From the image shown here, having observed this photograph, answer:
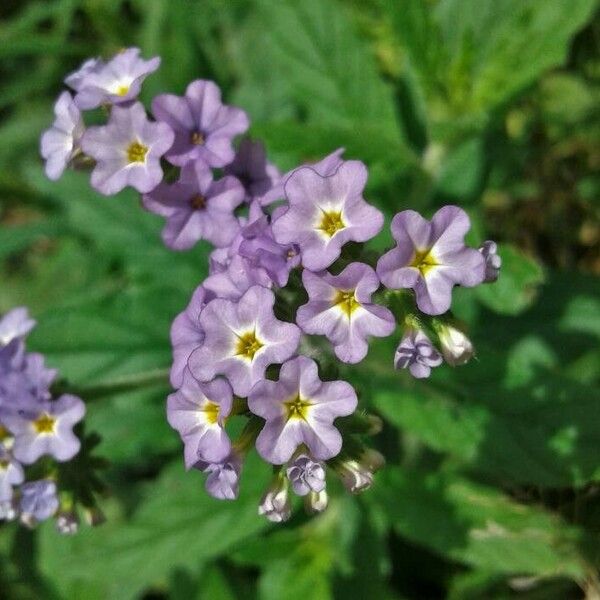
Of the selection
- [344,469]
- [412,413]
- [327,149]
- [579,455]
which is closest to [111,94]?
[327,149]

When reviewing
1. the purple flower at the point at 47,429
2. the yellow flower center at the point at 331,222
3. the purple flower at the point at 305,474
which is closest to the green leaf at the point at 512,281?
the yellow flower center at the point at 331,222

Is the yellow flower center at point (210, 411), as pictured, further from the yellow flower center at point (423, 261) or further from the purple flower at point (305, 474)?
the yellow flower center at point (423, 261)

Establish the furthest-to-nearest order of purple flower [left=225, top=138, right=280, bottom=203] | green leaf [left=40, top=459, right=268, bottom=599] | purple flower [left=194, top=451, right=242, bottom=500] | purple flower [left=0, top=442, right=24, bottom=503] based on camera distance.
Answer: green leaf [left=40, top=459, right=268, bottom=599] < purple flower [left=225, top=138, right=280, bottom=203] < purple flower [left=0, top=442, right=24, bottom=503] < purple flower [left=194, top=451, right=242, bottom=500]

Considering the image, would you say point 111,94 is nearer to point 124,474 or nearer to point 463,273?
point 463,273

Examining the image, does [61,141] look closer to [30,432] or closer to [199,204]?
[199,204]

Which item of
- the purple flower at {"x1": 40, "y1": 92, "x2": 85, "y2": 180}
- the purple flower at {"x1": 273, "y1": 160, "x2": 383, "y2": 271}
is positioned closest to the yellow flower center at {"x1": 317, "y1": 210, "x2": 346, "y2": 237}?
the purple flower at {"x1": 273, "y1": 160, "x2": 383, "y2": 271}

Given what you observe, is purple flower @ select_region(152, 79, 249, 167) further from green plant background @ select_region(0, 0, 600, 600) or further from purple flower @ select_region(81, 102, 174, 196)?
green plant background @ select_region(0, 0, 600, 600)

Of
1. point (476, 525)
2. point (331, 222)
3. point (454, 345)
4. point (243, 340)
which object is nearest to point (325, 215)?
point (331, 222)
